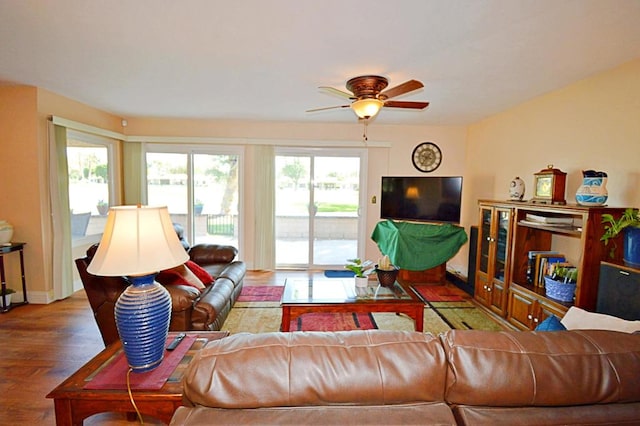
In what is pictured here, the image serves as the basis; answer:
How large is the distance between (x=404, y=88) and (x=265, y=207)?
315cm

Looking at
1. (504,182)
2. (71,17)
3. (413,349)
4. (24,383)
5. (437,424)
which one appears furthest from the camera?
(504,182)

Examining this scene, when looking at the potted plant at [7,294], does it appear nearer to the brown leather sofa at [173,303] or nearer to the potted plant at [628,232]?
the brown leather sofa at [173,303]

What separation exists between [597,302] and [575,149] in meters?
1.53

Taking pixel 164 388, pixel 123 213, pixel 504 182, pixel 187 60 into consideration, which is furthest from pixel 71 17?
pixel 504 182

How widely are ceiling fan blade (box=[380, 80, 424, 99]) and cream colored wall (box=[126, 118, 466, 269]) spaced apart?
230 centimetres

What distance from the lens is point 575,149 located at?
297 centimetres

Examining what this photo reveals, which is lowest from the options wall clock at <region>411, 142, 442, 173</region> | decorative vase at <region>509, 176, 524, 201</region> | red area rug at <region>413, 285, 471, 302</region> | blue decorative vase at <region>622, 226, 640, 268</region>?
red area rug at <region>413, 285, 471, 302</region>

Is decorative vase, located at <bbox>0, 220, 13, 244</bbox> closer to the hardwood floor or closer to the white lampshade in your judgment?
the hardwood floor

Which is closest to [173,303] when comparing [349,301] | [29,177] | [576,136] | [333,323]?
[349,301]

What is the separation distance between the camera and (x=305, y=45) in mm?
2260

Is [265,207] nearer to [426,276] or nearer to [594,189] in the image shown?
[426,276]

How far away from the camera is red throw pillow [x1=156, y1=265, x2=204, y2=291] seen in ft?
8.14

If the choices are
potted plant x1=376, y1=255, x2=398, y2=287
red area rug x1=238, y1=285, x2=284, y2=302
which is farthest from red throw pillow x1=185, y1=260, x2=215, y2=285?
potted plant x1=376, y1=255, x2=398, y2=287

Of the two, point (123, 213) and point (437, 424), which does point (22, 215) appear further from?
point (437, 424)
